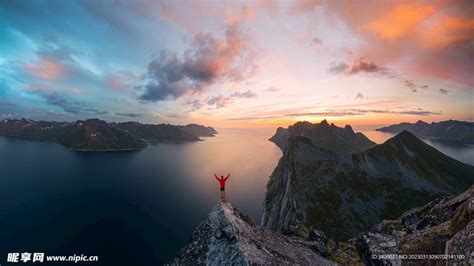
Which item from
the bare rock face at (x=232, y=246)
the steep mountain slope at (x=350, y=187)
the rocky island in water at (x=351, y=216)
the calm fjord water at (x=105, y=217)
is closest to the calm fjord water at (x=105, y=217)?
the calm fjord water at (x=105, y=217)

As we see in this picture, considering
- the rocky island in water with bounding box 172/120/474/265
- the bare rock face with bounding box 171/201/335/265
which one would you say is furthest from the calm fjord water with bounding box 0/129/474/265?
the bare rock face with bounding box 171/201/335/265

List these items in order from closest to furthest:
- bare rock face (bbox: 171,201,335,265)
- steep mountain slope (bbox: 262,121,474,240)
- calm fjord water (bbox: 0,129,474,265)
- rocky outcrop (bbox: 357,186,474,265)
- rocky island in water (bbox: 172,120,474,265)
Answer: rocky outcrop (bbox: 357,186,474,265) → bare rock face (bbox: 171,201,335,265) → rocky island in water (bbox: 172,120,474,265) → calm fjord water (bbox: 0,129,474,265) → steep mountain slope (bbox: 262,121,474,240)

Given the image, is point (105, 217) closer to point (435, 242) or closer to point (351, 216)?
point (351, 216)

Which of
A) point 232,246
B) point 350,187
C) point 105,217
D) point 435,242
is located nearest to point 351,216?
point 350,187

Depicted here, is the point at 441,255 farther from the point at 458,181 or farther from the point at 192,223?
the point at 458,181

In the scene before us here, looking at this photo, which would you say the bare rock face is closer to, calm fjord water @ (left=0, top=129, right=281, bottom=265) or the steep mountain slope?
the steep mountain slope

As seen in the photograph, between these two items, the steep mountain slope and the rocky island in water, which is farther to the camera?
the steep mountain slope

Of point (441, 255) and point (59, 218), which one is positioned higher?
point (441, 255)

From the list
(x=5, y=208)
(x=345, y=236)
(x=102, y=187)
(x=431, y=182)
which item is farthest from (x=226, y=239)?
(x=102, y=187)
